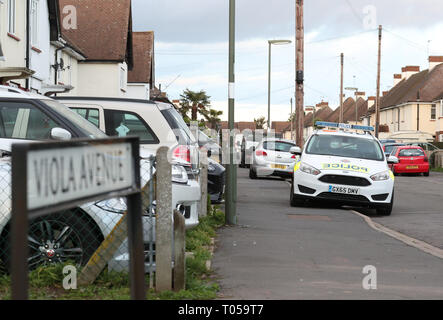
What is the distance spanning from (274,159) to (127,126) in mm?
16197

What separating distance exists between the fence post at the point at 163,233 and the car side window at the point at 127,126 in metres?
4.29

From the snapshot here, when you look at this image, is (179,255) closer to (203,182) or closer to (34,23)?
(203,182)

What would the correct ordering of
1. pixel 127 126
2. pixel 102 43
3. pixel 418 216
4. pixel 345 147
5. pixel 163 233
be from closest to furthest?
pixel 163 233 → pixel 127 126 → pixel 418 216 → pixel 345 147 → pixel 102 43

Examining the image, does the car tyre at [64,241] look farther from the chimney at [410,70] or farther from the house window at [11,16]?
the chimney at [410,70]

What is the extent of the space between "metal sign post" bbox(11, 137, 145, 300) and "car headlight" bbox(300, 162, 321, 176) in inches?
445

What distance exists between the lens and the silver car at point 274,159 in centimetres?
2669

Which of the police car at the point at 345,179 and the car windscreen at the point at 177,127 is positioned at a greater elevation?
the car windscreen at the point at 177,127

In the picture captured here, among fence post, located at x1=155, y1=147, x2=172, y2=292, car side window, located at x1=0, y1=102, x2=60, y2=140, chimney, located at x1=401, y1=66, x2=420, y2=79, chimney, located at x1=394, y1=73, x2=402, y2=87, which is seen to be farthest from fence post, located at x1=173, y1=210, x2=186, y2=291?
chimney, located at x1=394, y1=73, x2=402, y2=87

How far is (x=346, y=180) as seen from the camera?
14953 millimetres

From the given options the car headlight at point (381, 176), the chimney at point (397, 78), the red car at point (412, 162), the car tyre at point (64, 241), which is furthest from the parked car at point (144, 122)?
the chimney at point (397, 78)

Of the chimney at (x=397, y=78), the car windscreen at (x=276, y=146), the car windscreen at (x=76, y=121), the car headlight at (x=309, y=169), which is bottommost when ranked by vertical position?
the car headlight at (x=309, y=169)

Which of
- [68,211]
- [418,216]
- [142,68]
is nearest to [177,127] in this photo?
[68,211]
